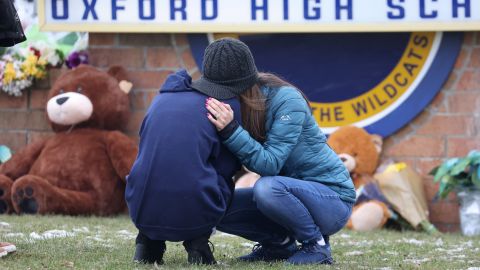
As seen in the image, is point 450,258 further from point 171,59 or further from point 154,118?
point 171,59

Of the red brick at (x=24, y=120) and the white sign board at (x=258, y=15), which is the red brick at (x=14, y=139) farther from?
the white sign board at (x=258, y=15)

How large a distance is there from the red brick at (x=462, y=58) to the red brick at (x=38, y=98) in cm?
319

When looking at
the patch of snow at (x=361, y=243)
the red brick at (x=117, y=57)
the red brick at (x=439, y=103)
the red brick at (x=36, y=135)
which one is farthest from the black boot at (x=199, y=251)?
the red brick at (x=36, y=135)

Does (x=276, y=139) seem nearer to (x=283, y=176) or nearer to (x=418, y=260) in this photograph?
(x=283, y=176)

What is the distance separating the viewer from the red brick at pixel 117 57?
7.55m

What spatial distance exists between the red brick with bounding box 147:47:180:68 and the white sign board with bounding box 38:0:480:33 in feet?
1.01

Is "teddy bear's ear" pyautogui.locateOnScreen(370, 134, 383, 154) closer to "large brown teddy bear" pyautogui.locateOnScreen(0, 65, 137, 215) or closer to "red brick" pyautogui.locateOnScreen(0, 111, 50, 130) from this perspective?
"large brown teddy bear" pyautogui.locateOnScreen(0, 65, 137, 215)

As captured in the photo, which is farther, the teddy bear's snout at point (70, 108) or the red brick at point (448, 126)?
the red brick at point (448, 126)

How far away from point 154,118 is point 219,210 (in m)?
0.47

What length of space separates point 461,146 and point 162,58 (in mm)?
2368

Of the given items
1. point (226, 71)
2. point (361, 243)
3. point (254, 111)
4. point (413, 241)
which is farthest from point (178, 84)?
point (413, 241)

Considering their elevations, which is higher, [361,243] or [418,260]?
[418,260]

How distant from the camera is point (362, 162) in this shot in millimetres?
7000

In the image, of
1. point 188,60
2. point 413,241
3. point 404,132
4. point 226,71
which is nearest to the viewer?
point 226,71
